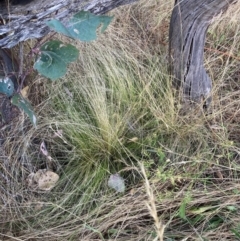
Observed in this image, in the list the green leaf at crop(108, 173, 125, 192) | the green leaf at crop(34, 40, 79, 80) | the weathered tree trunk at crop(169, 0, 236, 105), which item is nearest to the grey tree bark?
the weathered tree trunk at crop(169, 0, 236, 105)

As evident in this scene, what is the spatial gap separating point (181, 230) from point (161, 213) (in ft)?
0.26

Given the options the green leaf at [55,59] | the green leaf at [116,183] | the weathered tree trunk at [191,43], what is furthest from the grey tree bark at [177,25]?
the green leaf at [116,183]

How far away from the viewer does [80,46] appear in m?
1.70

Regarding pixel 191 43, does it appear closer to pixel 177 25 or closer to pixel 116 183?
pixel 177 25

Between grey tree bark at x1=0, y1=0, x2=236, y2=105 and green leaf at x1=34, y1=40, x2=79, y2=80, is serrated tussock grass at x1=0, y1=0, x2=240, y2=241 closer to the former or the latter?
grey tree bark at x1=0, y1=0, x2=236, y2=105

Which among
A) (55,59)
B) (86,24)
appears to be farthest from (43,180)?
(86,24)

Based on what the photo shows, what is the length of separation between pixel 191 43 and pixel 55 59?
608 mm

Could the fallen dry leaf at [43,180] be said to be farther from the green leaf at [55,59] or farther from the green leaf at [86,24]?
the green leaf at [86,24]

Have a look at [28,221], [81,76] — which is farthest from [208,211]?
[81,76]

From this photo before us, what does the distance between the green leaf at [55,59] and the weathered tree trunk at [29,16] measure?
92 millimetres

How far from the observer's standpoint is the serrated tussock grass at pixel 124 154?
1.25 meters

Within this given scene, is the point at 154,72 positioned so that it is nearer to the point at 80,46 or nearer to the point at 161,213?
the point at 80,46

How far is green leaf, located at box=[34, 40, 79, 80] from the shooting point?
3.21 ft

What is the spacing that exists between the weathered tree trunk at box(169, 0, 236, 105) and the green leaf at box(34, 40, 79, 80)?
0.55 m
